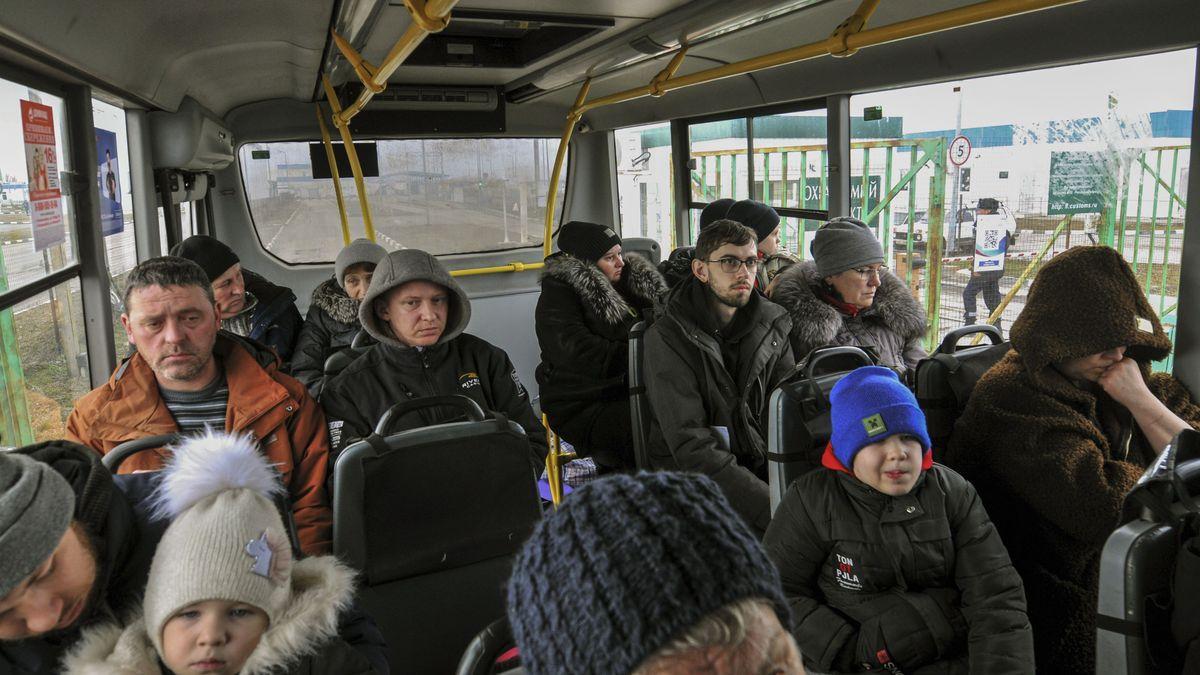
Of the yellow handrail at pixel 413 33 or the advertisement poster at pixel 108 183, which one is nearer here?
the yellow handrail at pixel 413 33

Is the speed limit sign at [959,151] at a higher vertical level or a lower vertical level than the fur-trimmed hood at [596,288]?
higher

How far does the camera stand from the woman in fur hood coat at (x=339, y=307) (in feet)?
13.5

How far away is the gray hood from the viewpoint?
2885 mm

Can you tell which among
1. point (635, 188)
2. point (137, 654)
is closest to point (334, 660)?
point (137, 654)

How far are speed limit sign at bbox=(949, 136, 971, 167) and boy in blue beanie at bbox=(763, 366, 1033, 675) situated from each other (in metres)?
2.03

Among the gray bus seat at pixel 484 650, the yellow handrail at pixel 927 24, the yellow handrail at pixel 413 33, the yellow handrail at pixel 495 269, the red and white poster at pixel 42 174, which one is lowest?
the gray bus seat at pixel 484 650

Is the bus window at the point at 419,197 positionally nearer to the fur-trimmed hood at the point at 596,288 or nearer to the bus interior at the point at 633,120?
the bus interior at the point at 633,120

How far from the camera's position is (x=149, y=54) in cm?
314

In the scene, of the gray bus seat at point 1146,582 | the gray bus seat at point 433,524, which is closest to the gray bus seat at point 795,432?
the gray bus seat at point 433,524

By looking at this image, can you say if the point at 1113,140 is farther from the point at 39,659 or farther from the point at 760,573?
the point at 39,659

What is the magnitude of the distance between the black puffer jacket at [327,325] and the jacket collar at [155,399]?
5.39ft

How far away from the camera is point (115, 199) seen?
11.0 feet

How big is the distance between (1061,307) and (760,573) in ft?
6.83

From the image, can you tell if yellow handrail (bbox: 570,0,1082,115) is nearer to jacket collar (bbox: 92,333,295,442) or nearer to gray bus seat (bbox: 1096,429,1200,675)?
gray bus seat (bbox: 1096,429,1200,675)
